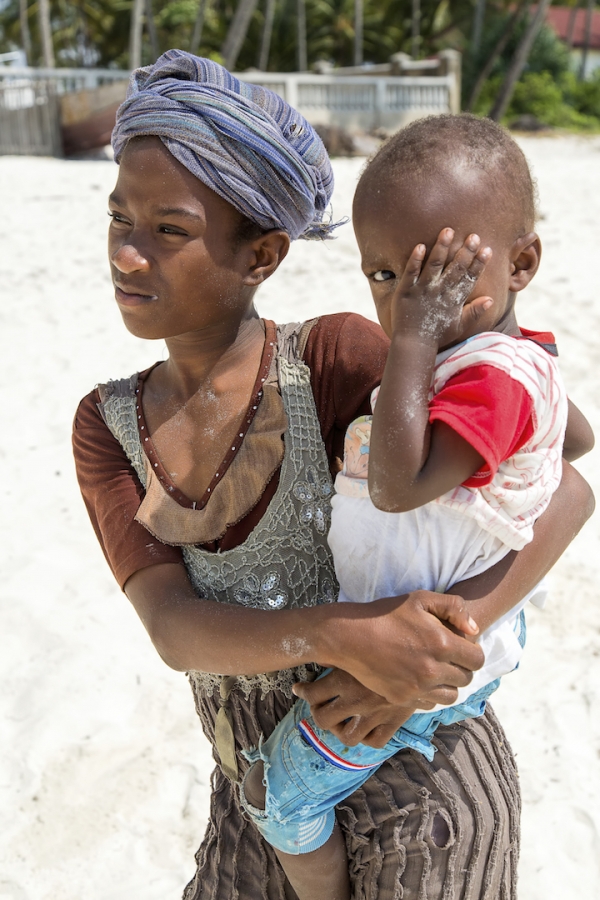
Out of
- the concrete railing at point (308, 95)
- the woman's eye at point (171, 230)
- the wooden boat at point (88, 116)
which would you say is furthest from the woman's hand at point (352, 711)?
the concrete railing at point (308, 95)

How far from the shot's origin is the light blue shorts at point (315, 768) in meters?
1.67

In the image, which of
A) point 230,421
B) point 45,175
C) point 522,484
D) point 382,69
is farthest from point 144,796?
point 382,69

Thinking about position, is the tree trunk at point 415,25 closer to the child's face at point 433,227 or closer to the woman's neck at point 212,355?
the woman's neck at point 212,355

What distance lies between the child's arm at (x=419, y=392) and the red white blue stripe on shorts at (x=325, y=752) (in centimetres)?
50

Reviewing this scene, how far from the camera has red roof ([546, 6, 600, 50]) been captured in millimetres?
43125

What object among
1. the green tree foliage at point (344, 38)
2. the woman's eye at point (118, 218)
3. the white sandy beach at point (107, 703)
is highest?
the woman's eye at point (118, 218)

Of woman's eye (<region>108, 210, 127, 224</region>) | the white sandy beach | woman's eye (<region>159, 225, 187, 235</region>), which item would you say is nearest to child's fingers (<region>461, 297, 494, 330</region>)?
woman's eye (<region>159, 225, 187, 235</region>)

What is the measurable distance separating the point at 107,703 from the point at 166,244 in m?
2.57

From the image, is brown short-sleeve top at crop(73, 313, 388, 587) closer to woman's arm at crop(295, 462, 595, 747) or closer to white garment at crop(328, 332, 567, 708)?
white garment at crop(328, 332, 567, 708)

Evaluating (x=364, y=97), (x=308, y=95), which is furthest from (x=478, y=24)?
(x=308, y=95)

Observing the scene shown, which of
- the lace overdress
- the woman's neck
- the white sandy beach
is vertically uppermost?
the woman's neck

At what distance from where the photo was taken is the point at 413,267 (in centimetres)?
148

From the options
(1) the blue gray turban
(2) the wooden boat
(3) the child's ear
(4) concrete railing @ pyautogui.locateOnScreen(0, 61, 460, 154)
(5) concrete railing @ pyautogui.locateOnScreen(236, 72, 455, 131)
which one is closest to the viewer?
(3) the child's ear

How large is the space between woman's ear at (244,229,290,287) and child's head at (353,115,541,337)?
25cm
